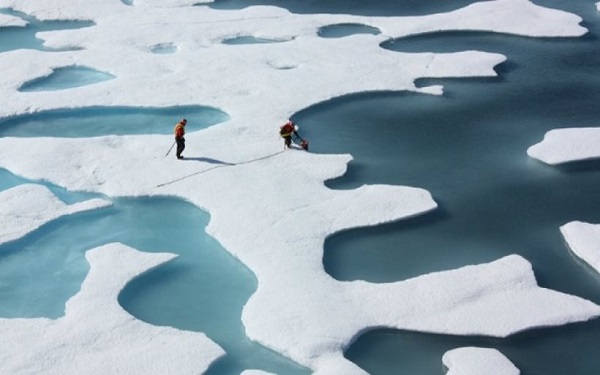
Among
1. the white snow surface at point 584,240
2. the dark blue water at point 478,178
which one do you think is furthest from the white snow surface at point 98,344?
the white snow surface at point 584,240

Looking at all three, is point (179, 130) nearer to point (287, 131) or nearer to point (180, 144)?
→ point (180, 144)

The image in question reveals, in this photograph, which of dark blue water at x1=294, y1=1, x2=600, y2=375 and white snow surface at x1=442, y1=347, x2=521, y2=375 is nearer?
white snow surface at x1=442, y1=347, x2=521, y2=375

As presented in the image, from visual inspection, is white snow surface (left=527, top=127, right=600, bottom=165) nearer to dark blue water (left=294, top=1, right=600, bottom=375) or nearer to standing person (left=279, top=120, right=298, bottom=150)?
dark blue water (left=294, top=1, right=600, bottom=375)

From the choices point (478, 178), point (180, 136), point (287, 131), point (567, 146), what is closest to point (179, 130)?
point (180, 136)

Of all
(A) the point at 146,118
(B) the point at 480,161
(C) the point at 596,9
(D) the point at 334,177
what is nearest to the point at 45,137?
(A) the point at 146,118

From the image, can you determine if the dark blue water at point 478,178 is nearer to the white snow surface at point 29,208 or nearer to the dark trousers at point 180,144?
the dark trousers at point 180,144

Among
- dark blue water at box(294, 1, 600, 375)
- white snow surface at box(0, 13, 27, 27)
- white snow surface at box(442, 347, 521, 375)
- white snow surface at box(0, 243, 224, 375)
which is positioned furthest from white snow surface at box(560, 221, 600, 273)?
white snow surface at box(0, 13, 27, 27)

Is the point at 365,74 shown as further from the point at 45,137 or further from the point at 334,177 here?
the point at 45,137
